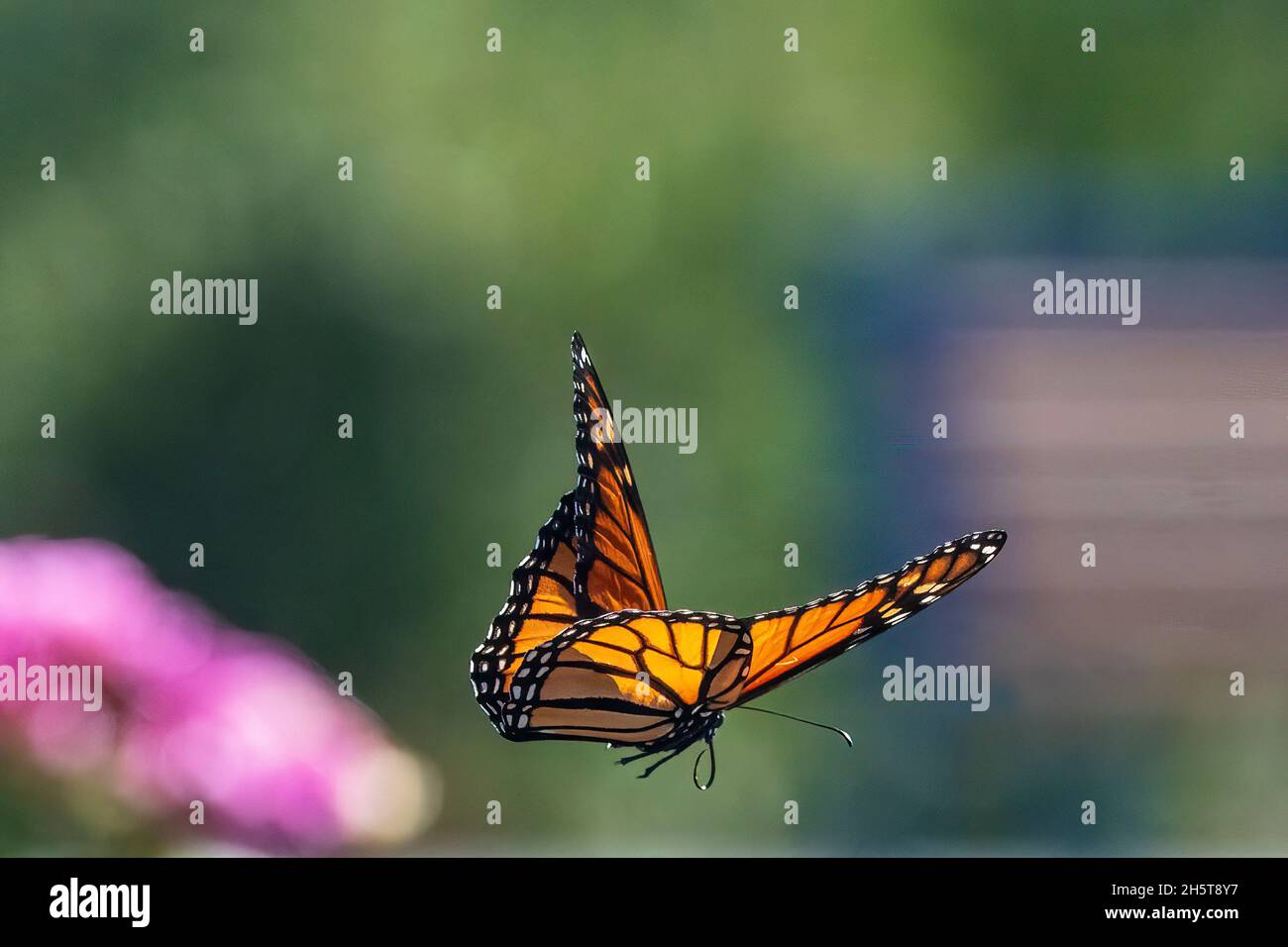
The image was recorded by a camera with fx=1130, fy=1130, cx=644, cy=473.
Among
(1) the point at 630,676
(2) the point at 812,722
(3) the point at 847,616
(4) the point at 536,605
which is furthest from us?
(2) the point at 812,722

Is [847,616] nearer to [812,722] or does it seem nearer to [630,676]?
[630,676]

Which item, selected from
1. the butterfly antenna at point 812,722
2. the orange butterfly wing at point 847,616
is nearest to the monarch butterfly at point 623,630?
the orange butterfly wing at point 847,616

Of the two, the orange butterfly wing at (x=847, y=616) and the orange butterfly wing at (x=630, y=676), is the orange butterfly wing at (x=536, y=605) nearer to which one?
the orange butterfly wing at (x=630, y=676)

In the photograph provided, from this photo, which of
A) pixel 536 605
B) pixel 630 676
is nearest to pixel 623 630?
pixel 630 676

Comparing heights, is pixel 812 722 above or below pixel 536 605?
below

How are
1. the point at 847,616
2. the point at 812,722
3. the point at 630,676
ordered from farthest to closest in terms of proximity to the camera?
the point at 812,722
the point at 630,676
the point at 847,616

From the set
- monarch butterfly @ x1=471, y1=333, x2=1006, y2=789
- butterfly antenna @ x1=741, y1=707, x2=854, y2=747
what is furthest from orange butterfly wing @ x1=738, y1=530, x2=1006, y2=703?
butterfly antenna @ x1=741, y1=707, x2=854, y2=747

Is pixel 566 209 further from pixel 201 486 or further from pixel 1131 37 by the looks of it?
pixel 1131 37
